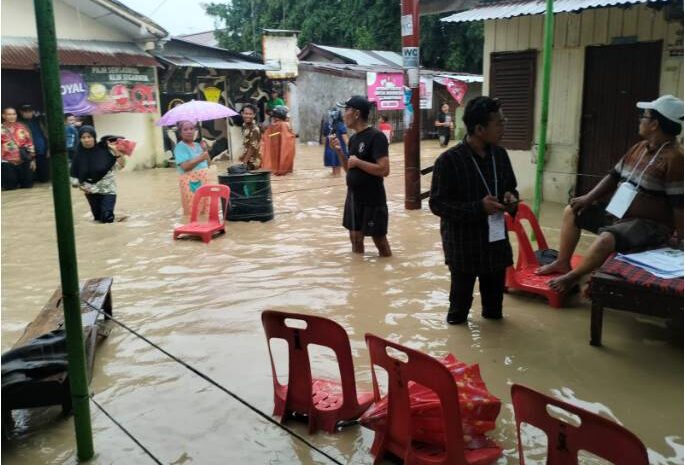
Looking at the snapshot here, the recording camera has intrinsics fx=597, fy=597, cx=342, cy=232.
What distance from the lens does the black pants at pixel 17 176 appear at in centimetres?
1263

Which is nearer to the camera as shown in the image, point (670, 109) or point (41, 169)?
point (670, 109)

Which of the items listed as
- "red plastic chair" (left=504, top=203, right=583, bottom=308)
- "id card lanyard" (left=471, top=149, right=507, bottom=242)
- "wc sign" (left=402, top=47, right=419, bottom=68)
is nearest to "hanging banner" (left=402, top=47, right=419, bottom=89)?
"wc sign" (left=402, top=47, right=419, bottom=68)

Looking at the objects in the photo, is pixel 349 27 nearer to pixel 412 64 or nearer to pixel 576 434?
pixel 412 64

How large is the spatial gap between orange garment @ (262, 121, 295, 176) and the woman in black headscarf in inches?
207

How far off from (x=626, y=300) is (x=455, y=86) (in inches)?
807

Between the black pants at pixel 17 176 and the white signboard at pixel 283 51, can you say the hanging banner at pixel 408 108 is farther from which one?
the white signboard at pixel 283 51

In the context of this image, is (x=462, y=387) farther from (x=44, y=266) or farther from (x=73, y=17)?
(x=73, y=17)

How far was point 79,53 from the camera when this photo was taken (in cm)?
1384

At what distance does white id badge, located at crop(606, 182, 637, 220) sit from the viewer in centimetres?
441

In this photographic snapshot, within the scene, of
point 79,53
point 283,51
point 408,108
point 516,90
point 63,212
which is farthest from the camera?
point 283,51

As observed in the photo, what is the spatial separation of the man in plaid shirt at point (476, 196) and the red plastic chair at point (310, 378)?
1389 millimetres

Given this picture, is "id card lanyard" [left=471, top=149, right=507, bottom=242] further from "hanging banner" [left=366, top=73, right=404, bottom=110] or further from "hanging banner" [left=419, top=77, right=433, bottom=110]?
"hanging banner" [left=419, top=77, right=433, bottom=110]

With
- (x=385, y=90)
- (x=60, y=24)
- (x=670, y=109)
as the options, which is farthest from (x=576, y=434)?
(x=385, y=90)

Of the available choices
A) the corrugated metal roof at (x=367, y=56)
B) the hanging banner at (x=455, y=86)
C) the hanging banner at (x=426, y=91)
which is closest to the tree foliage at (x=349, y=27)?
the corrugated metal roof at (x=367, y=56)
